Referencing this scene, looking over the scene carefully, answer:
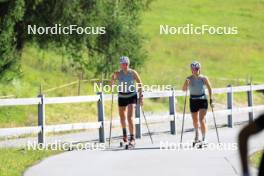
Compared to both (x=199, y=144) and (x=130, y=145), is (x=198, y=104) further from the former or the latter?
(x=130, y=145)

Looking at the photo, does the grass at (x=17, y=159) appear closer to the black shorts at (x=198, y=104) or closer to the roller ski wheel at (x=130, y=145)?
the roller ski wheel at (x=130, y=145)

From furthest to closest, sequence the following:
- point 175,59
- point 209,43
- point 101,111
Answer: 1. point 209,43
2. point 175,59
3. point 101,111

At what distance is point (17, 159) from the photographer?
585 inches

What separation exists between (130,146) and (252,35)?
2247 inches

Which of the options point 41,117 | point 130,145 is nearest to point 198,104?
point 130,145

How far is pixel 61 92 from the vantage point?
107 feet

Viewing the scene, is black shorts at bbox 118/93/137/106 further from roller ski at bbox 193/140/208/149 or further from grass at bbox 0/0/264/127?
grass at bbox 0/0/264/127

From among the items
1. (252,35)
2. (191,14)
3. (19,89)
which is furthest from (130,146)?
(191,14)

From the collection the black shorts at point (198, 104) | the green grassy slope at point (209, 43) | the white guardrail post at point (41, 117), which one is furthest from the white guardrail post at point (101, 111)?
the green grassy slope at point (209, 43)

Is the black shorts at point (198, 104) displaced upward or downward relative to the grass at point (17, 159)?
upward

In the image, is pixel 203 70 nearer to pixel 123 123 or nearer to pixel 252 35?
pixel 252 35

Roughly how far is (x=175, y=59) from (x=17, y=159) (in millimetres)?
45854

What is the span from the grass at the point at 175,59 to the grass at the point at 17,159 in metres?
9.27

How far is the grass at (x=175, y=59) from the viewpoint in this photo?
29.3 m
